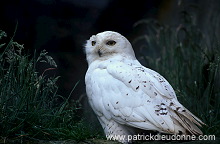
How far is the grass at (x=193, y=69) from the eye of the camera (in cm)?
419

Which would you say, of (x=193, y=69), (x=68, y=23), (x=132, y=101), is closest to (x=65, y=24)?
(x=68, y=23)

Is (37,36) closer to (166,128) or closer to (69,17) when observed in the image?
(69,17)

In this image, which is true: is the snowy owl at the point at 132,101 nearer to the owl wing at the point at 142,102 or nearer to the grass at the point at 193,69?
the owl wing at the point at 142,102

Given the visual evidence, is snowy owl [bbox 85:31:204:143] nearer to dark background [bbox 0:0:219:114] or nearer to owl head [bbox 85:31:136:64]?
owl head [bbox 85:31:136:64]

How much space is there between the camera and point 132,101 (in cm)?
329

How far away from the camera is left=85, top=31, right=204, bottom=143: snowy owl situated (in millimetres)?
3123

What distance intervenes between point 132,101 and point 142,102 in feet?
0.29

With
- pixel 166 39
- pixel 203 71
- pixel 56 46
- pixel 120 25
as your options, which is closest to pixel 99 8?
pixel 120 25

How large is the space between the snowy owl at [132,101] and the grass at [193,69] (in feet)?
2.57

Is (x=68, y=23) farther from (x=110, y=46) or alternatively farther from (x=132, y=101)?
(x=132, y=101)

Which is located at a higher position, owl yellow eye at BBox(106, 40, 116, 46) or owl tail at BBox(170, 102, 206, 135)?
owl yellow eye at BBox(106, 40, 116, 46)

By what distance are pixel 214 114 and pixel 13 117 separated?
2285mm

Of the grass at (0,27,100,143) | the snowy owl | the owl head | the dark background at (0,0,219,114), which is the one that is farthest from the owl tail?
the dark background at (0,0,219,114)

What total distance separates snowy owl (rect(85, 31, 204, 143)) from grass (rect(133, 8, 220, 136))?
0.78m
